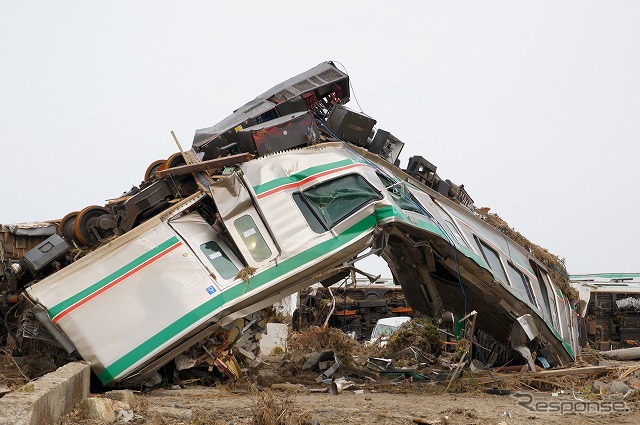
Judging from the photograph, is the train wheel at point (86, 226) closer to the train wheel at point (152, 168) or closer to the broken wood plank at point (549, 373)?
the train wheel at point (152, 168)

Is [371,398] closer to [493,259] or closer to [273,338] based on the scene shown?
[493,259]

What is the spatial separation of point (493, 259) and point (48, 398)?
23.9 feet

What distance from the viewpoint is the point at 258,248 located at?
1067 cm

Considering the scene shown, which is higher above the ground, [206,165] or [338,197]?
[206,165]

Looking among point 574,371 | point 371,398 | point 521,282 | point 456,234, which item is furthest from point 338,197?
point 574,371

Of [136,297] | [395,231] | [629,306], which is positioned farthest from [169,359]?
[629,306]

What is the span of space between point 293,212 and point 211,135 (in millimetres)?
2090

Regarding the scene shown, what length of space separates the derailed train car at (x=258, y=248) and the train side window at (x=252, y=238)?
14mm

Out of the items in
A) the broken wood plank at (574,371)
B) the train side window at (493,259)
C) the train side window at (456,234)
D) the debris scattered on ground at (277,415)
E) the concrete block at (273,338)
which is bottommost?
the broken wood plank at (574,371)

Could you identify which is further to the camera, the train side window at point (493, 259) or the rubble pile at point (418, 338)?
the rubble pile at point (418, 338)

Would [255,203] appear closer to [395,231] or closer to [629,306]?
[395,231]

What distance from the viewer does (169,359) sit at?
10023mm

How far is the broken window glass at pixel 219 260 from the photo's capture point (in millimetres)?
10375

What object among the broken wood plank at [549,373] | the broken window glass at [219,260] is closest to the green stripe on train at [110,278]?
the broken window glass at [219,260]
